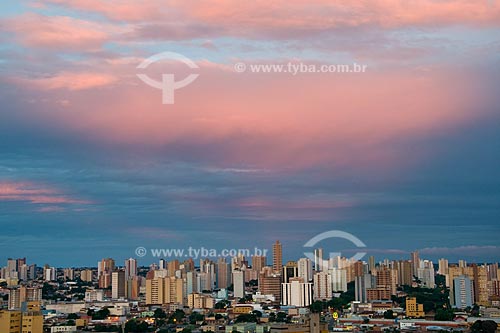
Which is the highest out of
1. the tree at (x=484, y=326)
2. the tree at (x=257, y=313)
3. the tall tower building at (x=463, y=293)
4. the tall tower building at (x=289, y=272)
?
the tall tower building at (x=289, y=272)

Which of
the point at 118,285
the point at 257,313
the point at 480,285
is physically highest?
the point at 118,285

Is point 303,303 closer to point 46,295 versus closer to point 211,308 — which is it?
point 211,308

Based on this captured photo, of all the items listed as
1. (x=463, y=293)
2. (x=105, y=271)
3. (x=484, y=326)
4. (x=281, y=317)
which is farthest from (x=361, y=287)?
(x=105, y=271)

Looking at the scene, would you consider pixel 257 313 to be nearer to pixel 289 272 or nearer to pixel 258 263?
pixel 289 272

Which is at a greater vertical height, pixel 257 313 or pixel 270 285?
pixel 270 285

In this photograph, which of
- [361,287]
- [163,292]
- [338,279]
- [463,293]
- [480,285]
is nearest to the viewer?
[463,293]

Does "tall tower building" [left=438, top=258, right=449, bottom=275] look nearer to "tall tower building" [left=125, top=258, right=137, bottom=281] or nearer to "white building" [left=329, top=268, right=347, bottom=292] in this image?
"white building" [left=329, top=268, right=347, bottom=292]

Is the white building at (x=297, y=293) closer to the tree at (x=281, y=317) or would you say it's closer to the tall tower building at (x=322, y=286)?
the tall tower building at (x=322, y=286)

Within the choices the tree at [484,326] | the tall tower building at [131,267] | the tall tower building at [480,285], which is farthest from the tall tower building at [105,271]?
the tree at [484,326]

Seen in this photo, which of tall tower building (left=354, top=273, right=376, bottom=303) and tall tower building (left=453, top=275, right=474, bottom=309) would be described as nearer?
tall tower building (left=453, top=275, right=474, bottom=309)

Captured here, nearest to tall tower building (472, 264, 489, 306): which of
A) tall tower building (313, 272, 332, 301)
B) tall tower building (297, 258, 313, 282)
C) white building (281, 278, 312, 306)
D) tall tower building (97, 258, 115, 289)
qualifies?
tall tower building (313, 272, 332, 301)

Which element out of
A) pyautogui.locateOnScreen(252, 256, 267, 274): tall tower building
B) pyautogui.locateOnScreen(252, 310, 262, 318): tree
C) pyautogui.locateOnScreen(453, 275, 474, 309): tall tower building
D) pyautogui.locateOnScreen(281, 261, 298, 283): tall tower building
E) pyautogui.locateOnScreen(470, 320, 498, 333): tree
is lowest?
pyautogui.locateOnScreen(470, 320, 498, 333): tree

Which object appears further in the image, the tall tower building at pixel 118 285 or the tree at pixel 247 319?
the tall tower building at pixel 118 285
